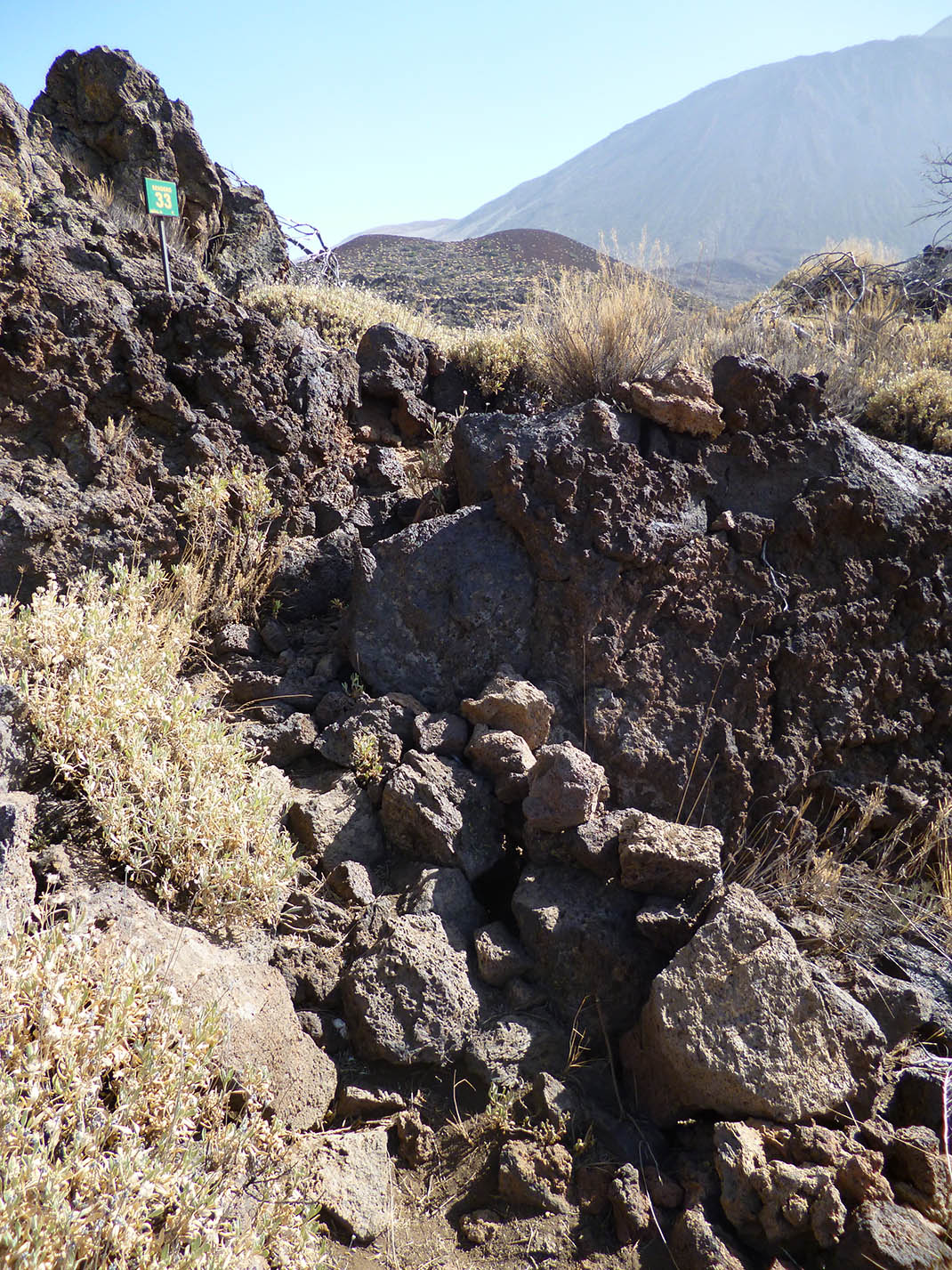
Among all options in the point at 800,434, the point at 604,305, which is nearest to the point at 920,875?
the point at 800,434

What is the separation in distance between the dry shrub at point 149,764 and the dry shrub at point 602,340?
2.74 m

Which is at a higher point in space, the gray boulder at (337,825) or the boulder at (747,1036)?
the gray boulder at (337,825)

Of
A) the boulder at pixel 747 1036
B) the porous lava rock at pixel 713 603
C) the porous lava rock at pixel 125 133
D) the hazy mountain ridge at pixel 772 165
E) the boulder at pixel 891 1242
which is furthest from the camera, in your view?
the hazy mountain ridge at pixel 772 165

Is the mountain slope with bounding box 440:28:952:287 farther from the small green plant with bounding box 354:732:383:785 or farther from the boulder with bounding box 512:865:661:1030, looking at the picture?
the boulder with bounding box 512:865:661:1030

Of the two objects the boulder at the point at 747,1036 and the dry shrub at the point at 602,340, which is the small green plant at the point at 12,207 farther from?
the boulder at the point at 747,1036

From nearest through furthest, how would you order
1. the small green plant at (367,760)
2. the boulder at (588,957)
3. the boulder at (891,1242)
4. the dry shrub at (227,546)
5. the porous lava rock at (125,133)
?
the boulder at (891,1242) < the boulder at (588,957) < the small green plant at (367,760) < the dry shrub at (227,546) < the porous lava rock at (125,133)

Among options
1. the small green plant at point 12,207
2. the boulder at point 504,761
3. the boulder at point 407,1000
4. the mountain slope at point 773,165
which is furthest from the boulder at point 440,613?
the mountain slope at point 773,165

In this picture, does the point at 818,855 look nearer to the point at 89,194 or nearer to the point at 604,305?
the point at 604,305

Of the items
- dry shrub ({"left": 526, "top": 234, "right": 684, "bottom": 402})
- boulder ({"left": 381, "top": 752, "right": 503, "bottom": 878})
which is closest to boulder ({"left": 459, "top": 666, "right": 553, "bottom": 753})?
boulder ({"left": 381, "top": 752, "right": 503, "bottom": 878})

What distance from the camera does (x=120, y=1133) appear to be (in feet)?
6.00

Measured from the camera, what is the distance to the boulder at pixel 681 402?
3.90m

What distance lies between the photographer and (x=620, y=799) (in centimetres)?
344

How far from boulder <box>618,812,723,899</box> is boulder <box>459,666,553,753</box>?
1.89 feet

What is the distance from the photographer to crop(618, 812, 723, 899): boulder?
2910 millimetres
